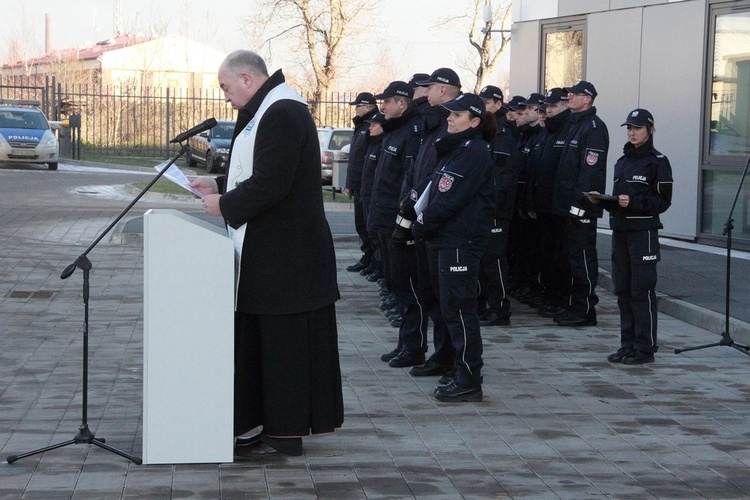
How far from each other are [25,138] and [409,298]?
24.4 meters

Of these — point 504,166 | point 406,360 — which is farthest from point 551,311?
point 406,360

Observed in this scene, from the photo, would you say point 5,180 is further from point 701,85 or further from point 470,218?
point 470,218

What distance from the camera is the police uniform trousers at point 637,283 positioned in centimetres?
820

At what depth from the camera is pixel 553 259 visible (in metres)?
10.5

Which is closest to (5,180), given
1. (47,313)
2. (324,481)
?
(47,313)

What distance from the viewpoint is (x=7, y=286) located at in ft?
38.1

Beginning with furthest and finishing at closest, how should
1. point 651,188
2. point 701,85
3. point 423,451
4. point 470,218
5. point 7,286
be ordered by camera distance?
point 701,85 → point 7,286 → point 651,188 → point 470,218 → point 423,451

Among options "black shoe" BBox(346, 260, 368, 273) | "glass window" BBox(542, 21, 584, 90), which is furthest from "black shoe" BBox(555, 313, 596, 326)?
"glass window" BBox(542, 21, 584, 90)

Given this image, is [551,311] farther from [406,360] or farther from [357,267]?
[357,267]

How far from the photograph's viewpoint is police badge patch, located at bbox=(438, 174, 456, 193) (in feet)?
22.8

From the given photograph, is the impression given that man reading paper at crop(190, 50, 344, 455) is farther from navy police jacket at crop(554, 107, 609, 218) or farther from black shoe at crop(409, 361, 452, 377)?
navy police jacket at crop(554, 107, 609, 218)

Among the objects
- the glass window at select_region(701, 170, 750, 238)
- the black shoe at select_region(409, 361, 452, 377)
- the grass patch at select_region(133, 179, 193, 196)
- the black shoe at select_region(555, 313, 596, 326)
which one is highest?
the glass window at select_region(701, 170, 750, 238)

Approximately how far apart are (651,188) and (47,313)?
549 centimetres

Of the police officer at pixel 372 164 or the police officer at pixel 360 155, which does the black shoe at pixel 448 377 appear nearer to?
the police officer at pixel 372 164
